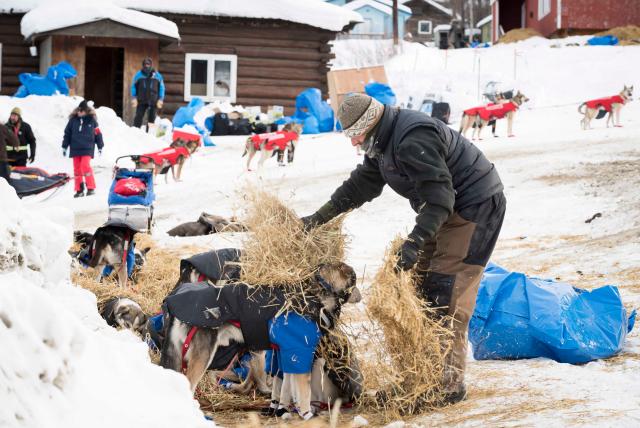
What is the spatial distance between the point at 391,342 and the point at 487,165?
1039 millimetres

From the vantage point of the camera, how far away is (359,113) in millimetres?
4359

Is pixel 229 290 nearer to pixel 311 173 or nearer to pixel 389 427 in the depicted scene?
pixel 389 427

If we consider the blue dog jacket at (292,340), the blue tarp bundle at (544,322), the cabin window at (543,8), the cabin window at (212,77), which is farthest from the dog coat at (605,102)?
the cabin window at (543,8)

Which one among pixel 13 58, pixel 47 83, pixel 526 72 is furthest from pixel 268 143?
pixel 526 72

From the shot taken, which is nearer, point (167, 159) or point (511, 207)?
point (511, 207)

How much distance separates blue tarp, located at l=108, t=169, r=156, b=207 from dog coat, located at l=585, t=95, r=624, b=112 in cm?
1162

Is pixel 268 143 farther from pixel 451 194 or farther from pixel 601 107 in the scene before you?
pixel 451 194

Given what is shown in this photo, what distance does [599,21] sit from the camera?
1298 inches

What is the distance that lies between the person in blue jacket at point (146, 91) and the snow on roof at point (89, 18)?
174 cm

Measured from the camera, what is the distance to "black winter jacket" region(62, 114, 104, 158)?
14258 millimetres

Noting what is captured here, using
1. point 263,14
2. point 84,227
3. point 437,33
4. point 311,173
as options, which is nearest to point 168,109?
point 263,14

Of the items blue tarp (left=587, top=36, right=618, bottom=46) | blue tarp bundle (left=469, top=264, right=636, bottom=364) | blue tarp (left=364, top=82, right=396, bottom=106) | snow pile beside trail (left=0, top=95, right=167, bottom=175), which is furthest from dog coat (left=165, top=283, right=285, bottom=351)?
blue tarp (left=587, top=36, right=618, bottom=46)

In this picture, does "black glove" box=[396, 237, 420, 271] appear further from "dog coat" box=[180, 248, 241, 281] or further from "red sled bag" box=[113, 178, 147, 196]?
"red sled bag" box=[113, 178, 147, 196]

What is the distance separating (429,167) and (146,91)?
1640 cm
